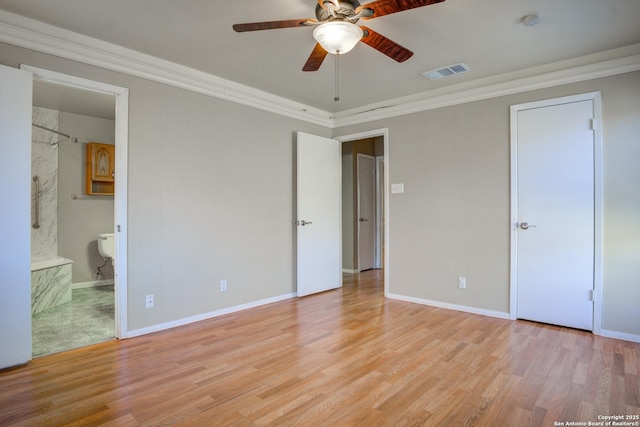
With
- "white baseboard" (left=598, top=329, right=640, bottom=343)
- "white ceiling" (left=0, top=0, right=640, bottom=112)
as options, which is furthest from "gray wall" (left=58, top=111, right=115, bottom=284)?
"white baseboard" (left=598, top=329, right=640, bottom=343)

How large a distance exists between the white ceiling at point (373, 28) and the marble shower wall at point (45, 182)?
2734mm

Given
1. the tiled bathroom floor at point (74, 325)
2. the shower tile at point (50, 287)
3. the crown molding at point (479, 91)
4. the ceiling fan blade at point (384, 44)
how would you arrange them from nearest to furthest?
the ceiling fan blade at point (384, 44)
the tiled bathroom floor at point (74, 325)
the crown molding at point (479, 91)
the shower tile at point (50, 287)

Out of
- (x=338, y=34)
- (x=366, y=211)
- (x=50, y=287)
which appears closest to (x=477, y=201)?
(x=338, y=34)

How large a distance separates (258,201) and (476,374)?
278cm

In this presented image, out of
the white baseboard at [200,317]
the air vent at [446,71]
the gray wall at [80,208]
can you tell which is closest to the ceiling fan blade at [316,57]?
→ the air vent at [446,71]

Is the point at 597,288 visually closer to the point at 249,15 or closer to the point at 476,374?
the point at 476,374

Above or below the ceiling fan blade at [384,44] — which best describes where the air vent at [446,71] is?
above

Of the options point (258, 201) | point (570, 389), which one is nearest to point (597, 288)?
point (570, 389)

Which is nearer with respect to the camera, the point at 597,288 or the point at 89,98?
the point at 597,288

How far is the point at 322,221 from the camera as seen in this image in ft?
15.6

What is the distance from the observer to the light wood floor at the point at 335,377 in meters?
1.91

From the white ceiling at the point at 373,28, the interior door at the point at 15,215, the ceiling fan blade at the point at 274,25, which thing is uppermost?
the white ceiling at the point at 373,28

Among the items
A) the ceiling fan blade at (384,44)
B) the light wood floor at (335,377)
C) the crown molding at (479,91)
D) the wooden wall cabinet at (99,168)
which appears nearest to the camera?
the light wood floor at (335,377)

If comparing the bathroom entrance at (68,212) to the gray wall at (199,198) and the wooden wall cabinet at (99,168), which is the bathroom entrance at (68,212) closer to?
the wooden wall cabinet at (99,168)
